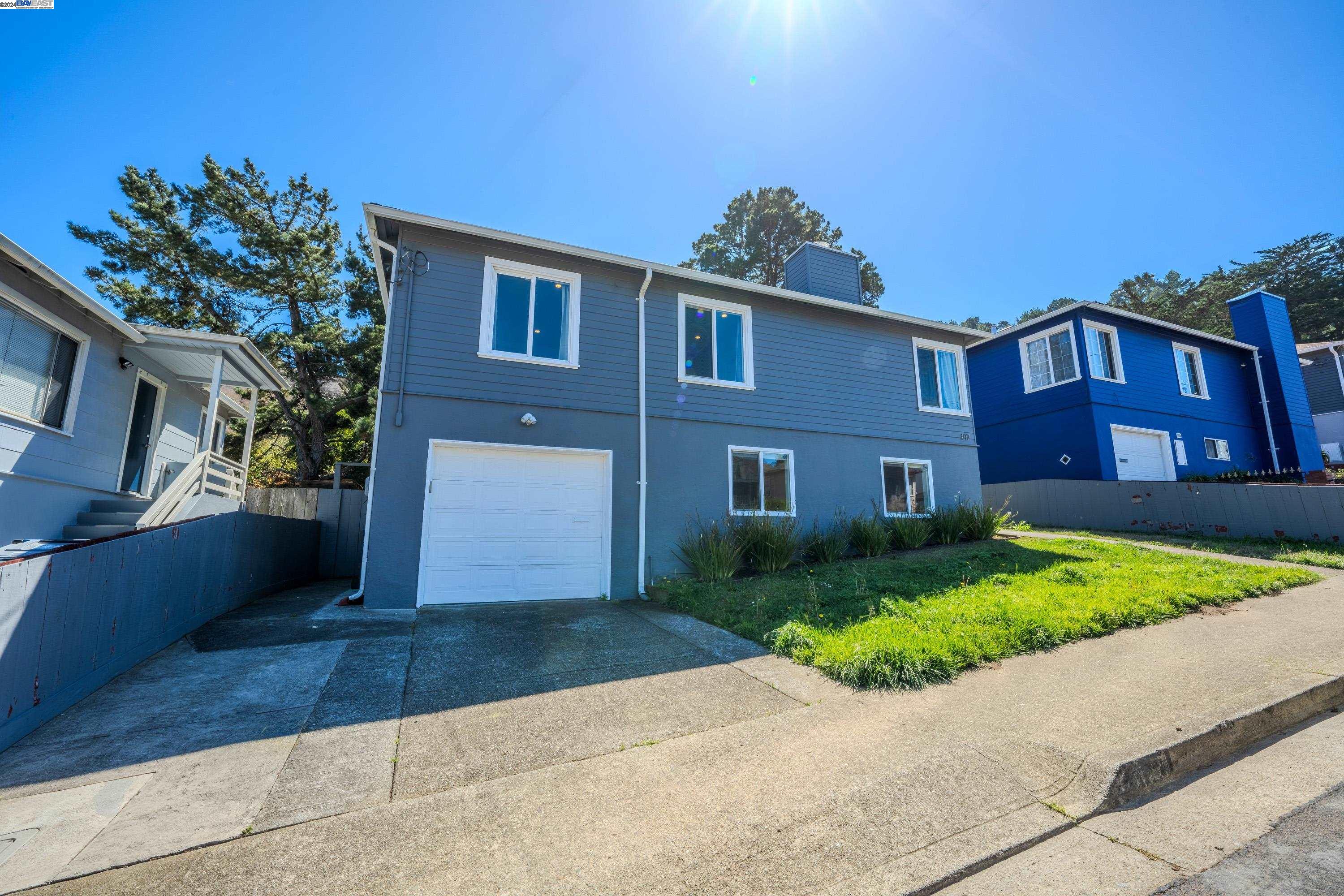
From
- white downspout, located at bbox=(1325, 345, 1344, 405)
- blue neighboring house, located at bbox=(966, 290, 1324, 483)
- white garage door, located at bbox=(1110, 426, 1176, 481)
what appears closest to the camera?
white garage door, located at bbox=(1110, 426, 1176, 481)

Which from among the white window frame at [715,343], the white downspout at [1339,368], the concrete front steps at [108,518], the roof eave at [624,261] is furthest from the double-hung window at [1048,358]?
the concrete front steps at [108,518]

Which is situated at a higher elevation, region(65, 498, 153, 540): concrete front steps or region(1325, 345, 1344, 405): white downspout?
region(1325, 345, 1344, 405): white downspout

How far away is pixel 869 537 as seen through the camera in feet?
31.0

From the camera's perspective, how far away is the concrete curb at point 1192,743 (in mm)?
2660

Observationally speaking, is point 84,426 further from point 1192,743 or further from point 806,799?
point 1192,743

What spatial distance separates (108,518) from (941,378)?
590 inches

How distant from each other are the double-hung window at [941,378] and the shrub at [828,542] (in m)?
3.59

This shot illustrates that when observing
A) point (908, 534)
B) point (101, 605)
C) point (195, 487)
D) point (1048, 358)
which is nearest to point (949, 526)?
point (908, 534)

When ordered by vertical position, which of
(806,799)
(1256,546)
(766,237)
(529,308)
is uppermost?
(766,237)

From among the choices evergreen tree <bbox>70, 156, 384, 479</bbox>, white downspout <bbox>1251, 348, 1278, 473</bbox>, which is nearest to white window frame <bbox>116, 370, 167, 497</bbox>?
evergreen tree <bbox>70, 156, 384, 479</bbox>

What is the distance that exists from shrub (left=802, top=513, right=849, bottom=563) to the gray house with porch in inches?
371

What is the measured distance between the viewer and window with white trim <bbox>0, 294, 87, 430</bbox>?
6.57 meters

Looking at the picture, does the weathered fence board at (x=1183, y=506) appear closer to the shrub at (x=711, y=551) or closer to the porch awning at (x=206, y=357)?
the shrub at (x=711, y=551)

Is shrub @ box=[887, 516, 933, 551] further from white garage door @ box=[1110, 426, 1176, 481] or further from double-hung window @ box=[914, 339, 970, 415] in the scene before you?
white garage door @ box=[1110, 426, 1176, 481]
